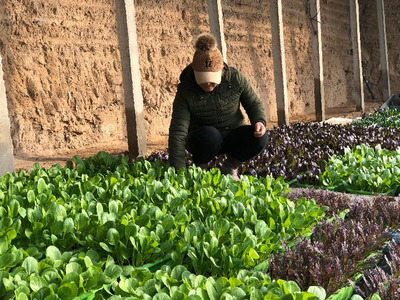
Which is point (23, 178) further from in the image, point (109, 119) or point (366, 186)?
point (109, 119)

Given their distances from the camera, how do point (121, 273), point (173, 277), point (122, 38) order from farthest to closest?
point (122, 38)
point (121, 273)
point (173, 277)

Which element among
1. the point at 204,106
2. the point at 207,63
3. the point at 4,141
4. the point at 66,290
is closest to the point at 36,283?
the point at 66,290

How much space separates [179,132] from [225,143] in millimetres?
531

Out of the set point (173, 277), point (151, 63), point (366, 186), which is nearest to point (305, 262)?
point (173, 277)

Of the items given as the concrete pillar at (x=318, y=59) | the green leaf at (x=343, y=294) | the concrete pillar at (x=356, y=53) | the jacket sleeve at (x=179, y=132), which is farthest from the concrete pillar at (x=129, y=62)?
the concrete pillar at (x=356, y=53)

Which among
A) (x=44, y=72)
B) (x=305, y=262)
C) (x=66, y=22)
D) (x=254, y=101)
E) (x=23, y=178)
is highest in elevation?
(x=66, y=22)

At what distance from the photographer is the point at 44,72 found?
7.27 m

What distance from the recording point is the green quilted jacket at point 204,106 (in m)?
4.33

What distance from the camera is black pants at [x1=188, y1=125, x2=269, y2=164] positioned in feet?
14.5

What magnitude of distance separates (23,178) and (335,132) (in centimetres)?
408

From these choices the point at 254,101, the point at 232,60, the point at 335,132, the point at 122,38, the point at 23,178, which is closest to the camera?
the point at 23,178

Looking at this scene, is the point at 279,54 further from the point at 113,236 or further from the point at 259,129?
the point at 113,236

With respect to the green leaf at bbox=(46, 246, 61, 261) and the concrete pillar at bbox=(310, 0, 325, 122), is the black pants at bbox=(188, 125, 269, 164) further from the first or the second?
the concrete pillar at bbox=(310, 0, 325, 122)

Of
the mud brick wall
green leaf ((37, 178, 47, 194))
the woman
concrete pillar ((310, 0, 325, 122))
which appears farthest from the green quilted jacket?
concrete pillar ((310, 0, 325, 122))
